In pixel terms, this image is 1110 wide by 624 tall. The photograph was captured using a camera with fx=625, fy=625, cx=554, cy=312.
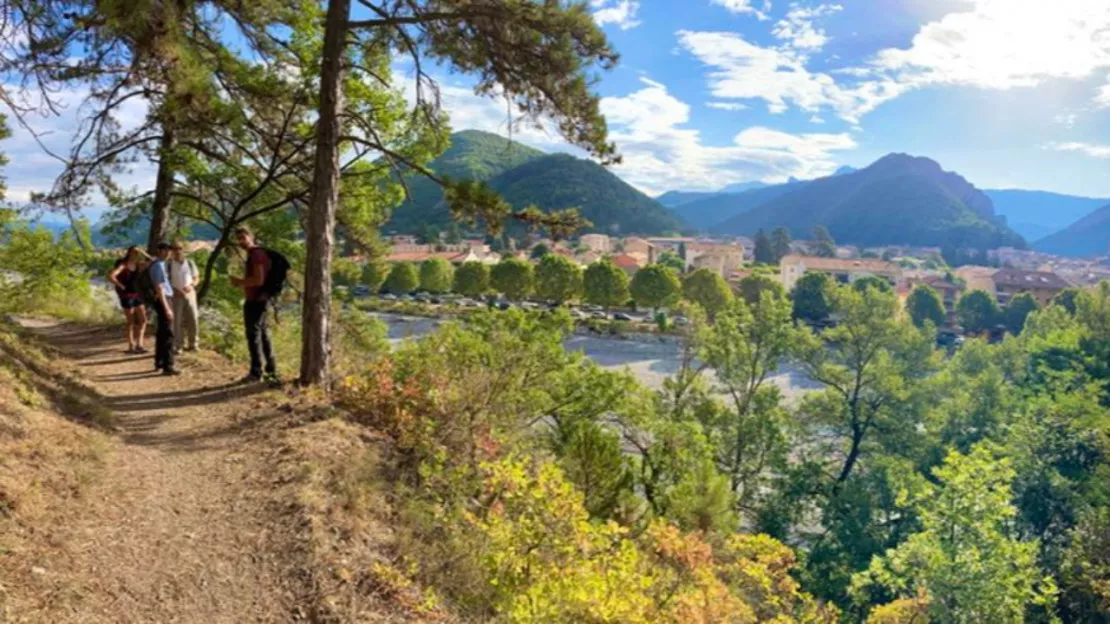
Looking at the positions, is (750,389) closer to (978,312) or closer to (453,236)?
(978,312)

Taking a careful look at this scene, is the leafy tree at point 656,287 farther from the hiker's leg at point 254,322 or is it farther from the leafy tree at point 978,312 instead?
the hiker's leg at point 254,322

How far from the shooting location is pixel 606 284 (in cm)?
4941

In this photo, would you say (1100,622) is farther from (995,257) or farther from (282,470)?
(995,257)

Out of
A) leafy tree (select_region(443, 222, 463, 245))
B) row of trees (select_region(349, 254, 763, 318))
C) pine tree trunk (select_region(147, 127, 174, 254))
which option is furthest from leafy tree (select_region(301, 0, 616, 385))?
leafy tree (select_region(443, 222, 463, 245))

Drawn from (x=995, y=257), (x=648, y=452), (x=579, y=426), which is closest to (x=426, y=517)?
(x=579, y=426)

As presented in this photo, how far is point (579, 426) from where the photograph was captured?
41.0 feet

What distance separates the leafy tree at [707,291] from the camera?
4809 centimetres

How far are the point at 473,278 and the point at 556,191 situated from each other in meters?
79.2

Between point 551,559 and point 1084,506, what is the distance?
1989cm

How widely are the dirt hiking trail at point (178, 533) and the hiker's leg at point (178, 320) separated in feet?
6.36

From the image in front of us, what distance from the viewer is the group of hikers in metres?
6.34

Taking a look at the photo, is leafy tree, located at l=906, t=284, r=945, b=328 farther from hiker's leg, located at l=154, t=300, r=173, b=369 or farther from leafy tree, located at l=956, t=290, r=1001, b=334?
hiker's leg, located at l=154, t=300, r=173, b=369

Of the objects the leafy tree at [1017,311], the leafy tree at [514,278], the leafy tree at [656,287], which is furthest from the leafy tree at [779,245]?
the leafy tree at [514,278]

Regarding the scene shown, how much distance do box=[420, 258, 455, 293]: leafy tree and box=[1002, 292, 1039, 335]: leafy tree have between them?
5240 centimetres
